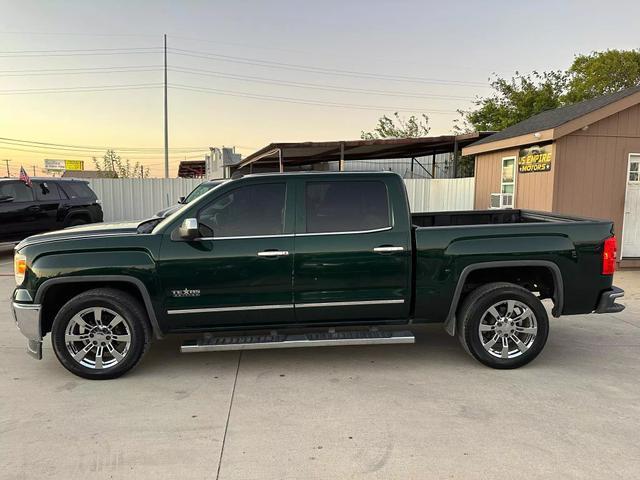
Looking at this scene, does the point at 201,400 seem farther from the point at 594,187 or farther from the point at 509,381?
the point at 594,187

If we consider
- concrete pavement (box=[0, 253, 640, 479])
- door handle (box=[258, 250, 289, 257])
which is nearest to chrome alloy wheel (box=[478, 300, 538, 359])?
concrete pavement (box=[0, 253, 640, 479])

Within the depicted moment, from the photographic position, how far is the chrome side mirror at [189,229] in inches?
159

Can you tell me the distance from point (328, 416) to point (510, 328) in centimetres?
197

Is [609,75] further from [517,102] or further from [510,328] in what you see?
[510,328]

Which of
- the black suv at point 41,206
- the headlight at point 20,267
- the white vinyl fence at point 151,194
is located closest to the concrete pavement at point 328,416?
the headlight at point 20,267

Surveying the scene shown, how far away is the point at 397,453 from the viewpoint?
10.2 feet

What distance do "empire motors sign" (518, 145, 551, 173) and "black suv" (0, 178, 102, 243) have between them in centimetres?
1029

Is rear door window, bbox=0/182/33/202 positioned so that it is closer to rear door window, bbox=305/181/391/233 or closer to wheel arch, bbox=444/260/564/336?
rear door window, bbox=305/181/391/233

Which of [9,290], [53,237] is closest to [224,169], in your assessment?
[9,290]

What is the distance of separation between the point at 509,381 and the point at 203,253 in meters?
2.91

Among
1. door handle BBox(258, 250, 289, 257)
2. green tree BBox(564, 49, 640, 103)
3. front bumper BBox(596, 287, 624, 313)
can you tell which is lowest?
front bumper BBox(596, 287, 624, 313)

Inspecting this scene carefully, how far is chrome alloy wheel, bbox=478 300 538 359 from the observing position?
14.6ft

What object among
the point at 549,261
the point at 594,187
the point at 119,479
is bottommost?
the point at 119,479

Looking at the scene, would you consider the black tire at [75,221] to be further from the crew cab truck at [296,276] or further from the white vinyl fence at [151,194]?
the crew cab truck at [296,276]
